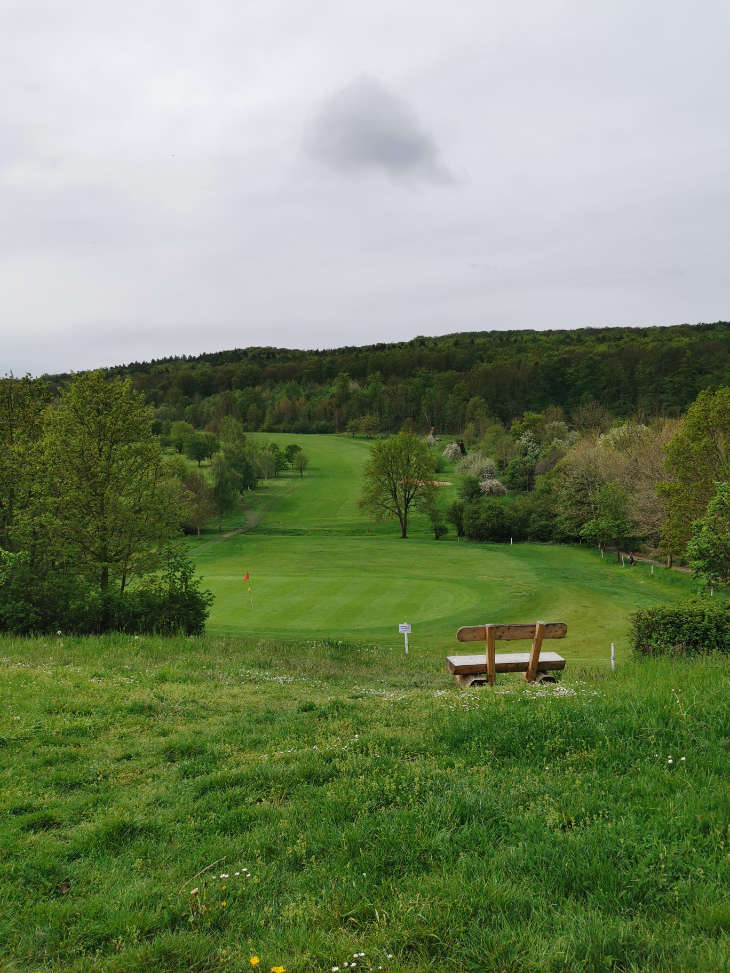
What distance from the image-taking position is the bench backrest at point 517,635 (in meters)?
10.3

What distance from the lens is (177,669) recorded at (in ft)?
38.5

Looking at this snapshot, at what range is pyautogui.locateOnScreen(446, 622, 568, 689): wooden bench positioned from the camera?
1038 cm

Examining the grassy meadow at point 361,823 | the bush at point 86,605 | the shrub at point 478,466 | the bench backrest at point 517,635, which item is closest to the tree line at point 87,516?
the bush at point 86,605

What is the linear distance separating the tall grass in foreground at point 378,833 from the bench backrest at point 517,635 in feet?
5.34

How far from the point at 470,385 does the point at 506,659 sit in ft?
454

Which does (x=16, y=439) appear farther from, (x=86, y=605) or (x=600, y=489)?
(x=600, y=489)

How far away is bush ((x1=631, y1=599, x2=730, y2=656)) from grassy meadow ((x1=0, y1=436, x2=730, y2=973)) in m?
3.99

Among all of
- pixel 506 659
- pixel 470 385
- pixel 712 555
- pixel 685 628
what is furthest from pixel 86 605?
pixel 470 385

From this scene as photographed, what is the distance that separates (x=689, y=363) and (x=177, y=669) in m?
122

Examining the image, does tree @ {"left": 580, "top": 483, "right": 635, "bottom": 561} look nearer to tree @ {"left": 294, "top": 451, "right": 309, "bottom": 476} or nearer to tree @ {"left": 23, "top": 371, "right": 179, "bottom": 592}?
tree @ {"left": 23, "top": 371, "right": 179, "bottom": 592}

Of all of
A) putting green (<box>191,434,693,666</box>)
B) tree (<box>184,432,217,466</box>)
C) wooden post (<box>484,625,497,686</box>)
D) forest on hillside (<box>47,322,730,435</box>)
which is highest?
forest on hillside (<box>47,322,730,435</box>)

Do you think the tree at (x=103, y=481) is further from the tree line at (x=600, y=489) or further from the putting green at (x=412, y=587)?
the tree line at (x=600, y=489)

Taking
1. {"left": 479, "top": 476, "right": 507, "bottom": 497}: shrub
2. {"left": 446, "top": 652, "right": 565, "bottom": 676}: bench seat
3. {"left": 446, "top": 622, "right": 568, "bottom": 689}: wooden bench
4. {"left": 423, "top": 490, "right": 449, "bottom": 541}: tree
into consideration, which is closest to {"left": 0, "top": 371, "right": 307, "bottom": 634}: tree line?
{"left": 446, "top": 652, "right": 565, "bottom": 676}: bench seat

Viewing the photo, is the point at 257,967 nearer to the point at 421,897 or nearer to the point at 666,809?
the point at 421,897
